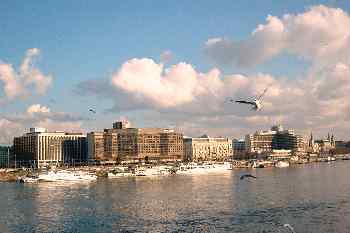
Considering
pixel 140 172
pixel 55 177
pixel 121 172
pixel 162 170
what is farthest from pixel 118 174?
pixel 55 177

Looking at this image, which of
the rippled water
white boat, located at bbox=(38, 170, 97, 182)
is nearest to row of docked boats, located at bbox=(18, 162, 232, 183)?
white boat, located at bbox=(38, 170, 97, 182)

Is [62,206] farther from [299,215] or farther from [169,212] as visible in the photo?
[299,215]

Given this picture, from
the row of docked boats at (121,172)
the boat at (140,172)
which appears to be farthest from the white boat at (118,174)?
the boat at (140,172)

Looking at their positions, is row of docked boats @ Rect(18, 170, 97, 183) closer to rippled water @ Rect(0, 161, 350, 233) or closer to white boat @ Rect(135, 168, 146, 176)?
white boat @ Rect(135, 168, 146, 176)

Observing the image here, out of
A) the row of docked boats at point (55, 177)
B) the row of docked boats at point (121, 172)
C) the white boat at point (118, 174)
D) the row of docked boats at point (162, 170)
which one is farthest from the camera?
the row of docked boats at point (162, 170)

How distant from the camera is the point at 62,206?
71.1m

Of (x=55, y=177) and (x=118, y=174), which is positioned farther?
(x=118, y=174)

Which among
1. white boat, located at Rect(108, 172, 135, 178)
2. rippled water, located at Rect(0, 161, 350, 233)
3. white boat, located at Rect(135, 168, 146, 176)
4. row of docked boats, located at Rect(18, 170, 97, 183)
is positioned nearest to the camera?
rippled water, located at Rect(0, 161, 350, 233)

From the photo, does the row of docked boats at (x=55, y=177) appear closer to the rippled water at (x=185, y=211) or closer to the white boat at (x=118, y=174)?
the white boat at (x=118, y=174)

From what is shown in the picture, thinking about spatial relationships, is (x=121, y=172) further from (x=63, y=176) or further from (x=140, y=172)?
(x=63, y=176)

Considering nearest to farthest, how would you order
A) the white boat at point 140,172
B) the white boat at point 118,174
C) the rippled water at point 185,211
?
1. the rippled water at point 185,211
2. the white boat at point 118,174
3. the white boat at point 140,172

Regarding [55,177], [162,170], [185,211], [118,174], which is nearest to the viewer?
[185,211]

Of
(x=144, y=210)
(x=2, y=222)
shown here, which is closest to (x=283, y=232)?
(x=144, y=210)

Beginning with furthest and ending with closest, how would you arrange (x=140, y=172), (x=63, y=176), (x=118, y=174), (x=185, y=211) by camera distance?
1. (x=140, y=172)
2. (x=118, y=174)
3. (x=63, y=176)
4. (x=185, y=211)
